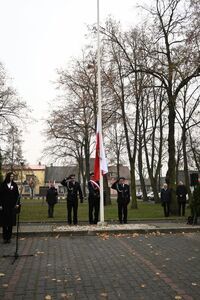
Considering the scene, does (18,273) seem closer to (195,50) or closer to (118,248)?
(118,248)

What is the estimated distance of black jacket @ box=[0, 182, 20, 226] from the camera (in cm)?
1198

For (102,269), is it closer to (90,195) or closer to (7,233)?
(7,233)

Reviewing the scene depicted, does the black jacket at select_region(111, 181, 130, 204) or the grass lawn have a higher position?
the black jacket at select_region(111, 181, 130, 204)

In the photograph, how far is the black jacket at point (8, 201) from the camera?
12.0 m

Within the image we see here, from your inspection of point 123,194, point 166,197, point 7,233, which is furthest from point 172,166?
point 7,233

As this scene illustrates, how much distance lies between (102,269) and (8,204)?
16.7 ft

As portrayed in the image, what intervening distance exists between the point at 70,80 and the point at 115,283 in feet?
101

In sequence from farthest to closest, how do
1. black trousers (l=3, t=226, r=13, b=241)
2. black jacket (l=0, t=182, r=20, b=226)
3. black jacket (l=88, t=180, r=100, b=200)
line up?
1. black jacket (l=88, t=180, r=100, b=200)
2. black jacket (l=0, t=182, r=20, b=226)
3. black trousers (l=3, t=226, r=13, b=241)

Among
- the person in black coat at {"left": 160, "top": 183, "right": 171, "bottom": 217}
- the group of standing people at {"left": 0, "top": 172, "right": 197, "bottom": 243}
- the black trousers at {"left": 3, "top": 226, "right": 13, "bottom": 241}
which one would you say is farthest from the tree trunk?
the black trousers at {"left": 3, "top": 226, "right": 13, "bottom": 241}

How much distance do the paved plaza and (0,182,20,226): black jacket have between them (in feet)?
2.59

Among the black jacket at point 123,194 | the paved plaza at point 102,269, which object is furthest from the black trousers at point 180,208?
the paved plaza at point 102,269

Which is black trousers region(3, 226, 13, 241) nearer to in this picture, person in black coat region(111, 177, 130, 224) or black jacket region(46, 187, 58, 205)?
person in black coat region(111, 177, 130, 224)

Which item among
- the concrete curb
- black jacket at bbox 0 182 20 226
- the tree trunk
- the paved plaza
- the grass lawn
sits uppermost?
the tree trunk

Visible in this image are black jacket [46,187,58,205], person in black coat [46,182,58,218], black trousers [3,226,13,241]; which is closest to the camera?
black trousers [3,226,13,241]
